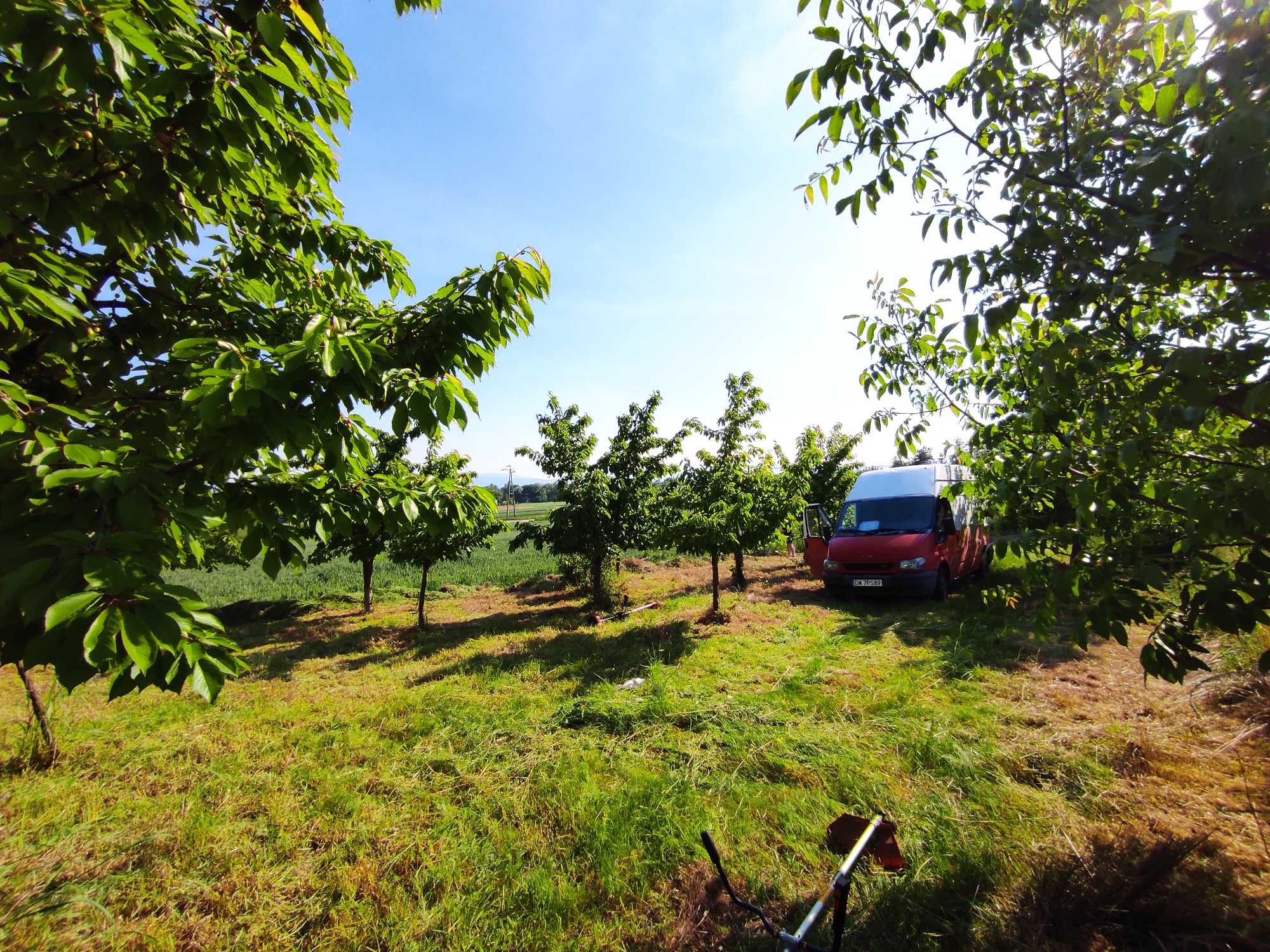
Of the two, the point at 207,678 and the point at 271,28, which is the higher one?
the point at 271,28

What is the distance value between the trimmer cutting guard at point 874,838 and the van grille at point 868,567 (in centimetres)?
738

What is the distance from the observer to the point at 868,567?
9.84 meters

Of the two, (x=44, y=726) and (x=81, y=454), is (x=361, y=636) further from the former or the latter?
(x=81, y=454)

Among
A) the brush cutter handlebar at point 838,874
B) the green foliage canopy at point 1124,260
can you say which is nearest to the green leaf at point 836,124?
the green foliage canopy at point 1124,260

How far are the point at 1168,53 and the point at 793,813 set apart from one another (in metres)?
4.22

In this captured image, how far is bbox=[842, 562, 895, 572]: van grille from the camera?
9.59 metres

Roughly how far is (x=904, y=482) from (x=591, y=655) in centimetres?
772

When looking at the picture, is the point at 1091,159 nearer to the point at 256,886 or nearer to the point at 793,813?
the point at 793,813

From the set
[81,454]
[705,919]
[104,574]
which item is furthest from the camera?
[705,919]

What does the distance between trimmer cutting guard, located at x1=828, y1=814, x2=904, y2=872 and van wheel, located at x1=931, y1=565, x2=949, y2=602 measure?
7823mm

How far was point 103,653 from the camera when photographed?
1.26 meters

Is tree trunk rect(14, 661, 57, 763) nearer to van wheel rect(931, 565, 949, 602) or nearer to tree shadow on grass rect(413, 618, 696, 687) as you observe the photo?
tree shadow on grass rect(413, 618, 696, 687)

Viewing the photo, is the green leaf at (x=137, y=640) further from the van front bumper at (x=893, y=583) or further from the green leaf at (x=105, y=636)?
the van front bumper at (x=893, y=583)

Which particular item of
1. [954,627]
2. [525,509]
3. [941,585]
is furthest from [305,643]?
[525,509]
